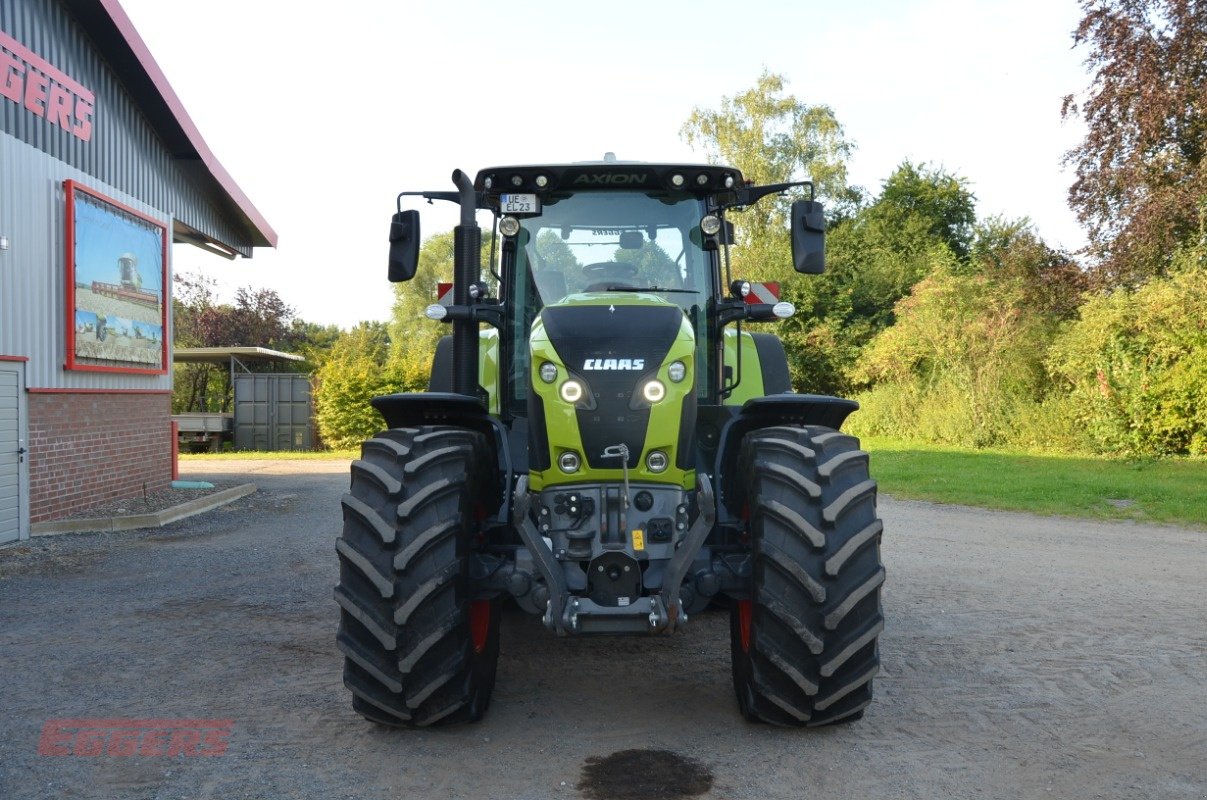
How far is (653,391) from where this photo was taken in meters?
4.48

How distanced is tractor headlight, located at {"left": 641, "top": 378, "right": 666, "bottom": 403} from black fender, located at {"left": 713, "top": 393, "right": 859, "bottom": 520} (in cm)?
60

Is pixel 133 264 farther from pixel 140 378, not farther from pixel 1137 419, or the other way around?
Result: pixel 1137 419

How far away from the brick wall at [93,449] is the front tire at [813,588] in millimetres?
9922

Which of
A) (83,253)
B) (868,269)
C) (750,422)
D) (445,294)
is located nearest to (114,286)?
(83,253)

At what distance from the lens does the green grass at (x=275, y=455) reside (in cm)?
2433

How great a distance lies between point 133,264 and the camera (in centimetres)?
1378

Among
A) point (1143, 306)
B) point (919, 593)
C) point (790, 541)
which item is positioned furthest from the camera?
point (1143, 306)

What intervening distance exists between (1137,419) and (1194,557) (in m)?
9.45

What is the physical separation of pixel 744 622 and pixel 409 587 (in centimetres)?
155

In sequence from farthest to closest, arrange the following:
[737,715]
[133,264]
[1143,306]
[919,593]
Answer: [1143,306] → [133,264] → [919,593] → [737,715]

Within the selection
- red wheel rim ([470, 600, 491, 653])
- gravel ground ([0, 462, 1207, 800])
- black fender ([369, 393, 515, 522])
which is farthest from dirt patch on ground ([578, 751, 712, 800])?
black fender ([369, 393, 515, 522])

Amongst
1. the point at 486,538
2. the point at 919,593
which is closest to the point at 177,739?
the point at 486,538

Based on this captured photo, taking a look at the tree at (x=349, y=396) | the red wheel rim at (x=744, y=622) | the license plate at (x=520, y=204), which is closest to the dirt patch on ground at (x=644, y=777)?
the red wheel rim at (x=744, y=622)

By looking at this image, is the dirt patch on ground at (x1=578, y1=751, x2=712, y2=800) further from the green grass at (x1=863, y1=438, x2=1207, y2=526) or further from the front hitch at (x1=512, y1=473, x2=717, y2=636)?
the green grass at (x1=863, y1=438, x2=1207, y2=526)
